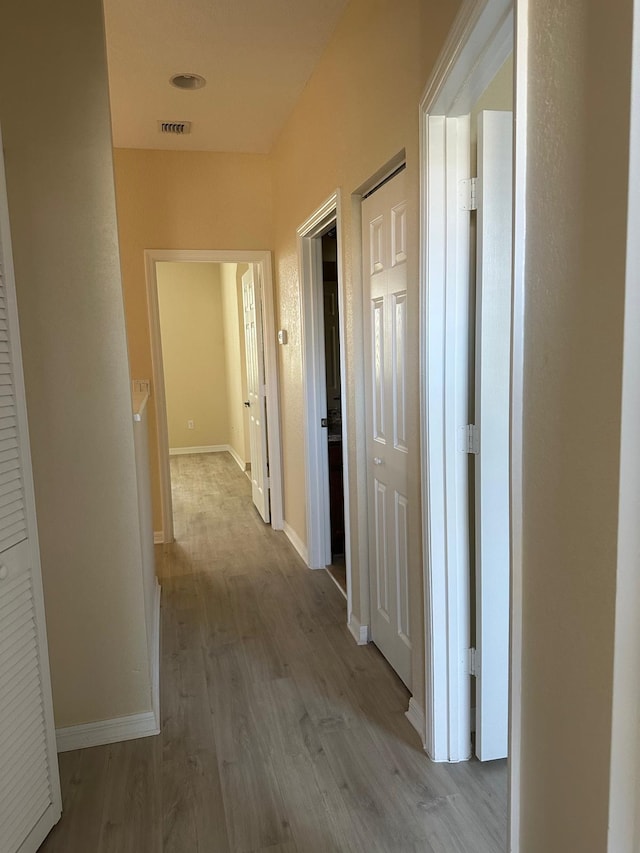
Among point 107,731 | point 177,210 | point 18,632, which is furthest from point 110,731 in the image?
point 177,210

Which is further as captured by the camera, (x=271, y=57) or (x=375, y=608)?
(x=271, y=57)

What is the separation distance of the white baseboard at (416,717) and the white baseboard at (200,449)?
6.62 metres

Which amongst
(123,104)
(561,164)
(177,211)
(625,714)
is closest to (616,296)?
(561,164)

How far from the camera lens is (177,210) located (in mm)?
4195

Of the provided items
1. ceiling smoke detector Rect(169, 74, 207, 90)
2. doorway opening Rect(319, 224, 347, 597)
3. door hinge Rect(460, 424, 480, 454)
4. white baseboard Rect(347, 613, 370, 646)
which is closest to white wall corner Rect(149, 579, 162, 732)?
white baseboard Rect(347, 613, 370, 646)

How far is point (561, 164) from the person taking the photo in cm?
Answer: 95

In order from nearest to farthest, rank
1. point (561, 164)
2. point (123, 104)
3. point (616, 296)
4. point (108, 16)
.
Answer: point (616, 296), point (561, 164), point (108, 16), point (123, 104)

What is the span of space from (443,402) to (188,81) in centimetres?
248

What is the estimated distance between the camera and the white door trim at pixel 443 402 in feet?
5.26

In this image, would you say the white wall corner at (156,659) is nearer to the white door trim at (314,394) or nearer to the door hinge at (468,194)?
the white door trim at (314,394)

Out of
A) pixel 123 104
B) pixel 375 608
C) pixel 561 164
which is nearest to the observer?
pixel 561 164

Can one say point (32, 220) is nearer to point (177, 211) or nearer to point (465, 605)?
point (465, 605)

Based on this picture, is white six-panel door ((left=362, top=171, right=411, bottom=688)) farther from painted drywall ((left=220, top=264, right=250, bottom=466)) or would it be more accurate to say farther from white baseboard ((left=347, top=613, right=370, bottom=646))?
painted drywall ((left=220, top=264, right=250, bottom=466))

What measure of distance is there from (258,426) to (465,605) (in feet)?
9.93
